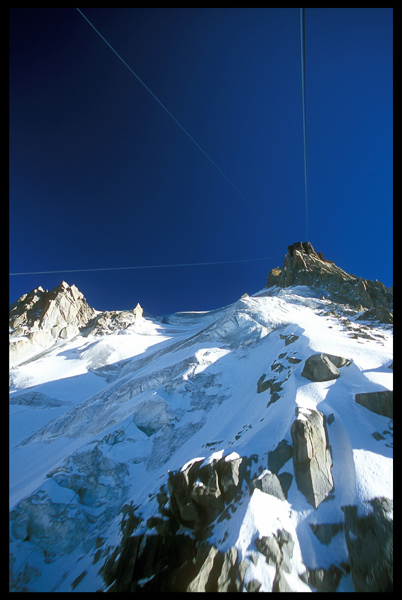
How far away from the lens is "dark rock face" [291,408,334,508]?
808 cm

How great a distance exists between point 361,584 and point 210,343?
2296cm

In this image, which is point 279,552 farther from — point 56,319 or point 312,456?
point 56,319

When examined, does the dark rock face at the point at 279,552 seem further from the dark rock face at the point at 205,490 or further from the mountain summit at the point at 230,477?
the dark rock face at the point at 205,490

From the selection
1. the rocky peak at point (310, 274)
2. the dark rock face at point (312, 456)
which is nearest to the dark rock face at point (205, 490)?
the dark rock face at point (312, 456)

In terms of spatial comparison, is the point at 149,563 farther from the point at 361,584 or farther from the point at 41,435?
the point at 41,435

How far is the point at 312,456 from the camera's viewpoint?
8.72 m

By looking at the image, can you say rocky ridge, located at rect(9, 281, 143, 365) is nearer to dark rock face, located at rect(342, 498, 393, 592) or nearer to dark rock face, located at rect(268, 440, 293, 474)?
dark rock face, located at rect(268, 440, 293, 474)

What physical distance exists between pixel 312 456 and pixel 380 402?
3347mm

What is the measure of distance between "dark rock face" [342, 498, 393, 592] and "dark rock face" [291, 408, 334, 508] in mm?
1208

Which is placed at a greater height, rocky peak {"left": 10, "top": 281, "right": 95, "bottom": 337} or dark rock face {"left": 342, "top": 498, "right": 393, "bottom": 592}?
dark rock face {"left": 342, "top": 498, "right": 393, "bottom": 592}

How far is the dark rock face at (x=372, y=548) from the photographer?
586 centimetres

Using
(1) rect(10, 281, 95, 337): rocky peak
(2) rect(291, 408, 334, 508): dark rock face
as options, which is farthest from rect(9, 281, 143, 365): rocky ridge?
(2) rect(291, 408, 334, 508): dark rock face

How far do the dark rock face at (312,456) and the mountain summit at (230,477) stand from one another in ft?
0.15

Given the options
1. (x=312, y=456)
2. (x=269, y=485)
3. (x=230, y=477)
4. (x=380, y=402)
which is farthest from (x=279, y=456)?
(x=380, y=402)
